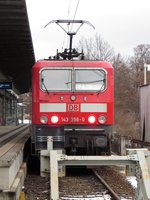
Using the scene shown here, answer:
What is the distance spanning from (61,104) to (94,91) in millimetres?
975

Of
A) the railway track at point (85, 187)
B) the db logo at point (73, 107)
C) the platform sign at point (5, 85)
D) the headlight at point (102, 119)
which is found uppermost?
the platform sign at point (5, 85)

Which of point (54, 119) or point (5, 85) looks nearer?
point (54, 119)

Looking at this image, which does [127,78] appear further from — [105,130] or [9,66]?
[105,130]

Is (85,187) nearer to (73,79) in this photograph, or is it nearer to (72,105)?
(72,105)

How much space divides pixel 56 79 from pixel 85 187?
125 inches

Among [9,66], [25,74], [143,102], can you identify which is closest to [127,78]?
[25,74]

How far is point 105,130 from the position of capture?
12.9 metres

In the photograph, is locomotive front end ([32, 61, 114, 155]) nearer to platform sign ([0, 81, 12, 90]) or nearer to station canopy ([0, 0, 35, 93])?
station canopy ([0, 0, 35, 93])

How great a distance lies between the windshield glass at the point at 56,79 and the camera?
42.9ft

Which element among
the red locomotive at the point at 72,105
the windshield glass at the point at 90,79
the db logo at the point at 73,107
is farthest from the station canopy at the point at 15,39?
the db logo at the point at 73,107

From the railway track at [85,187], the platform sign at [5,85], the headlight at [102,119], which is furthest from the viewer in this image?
the platform sign at [5,85]

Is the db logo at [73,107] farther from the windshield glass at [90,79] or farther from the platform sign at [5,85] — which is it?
the platform sign at [5,85]

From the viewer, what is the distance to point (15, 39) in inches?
798

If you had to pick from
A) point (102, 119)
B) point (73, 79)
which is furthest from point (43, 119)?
point (102, 119)
